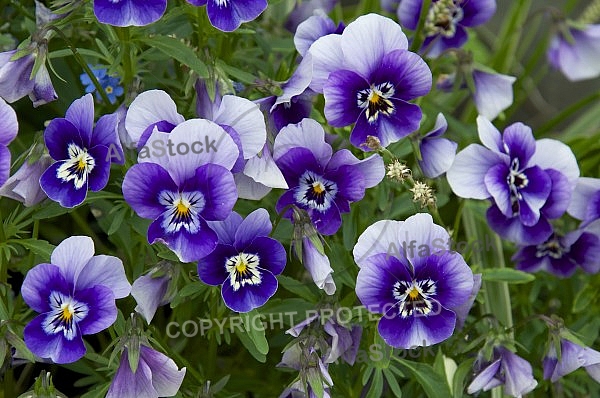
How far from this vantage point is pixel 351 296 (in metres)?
1.51

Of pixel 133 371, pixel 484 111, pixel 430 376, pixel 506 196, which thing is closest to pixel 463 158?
pixel 506 196

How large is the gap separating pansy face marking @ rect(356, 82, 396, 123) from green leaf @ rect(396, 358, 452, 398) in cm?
38

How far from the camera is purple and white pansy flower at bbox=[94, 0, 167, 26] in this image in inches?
50.5

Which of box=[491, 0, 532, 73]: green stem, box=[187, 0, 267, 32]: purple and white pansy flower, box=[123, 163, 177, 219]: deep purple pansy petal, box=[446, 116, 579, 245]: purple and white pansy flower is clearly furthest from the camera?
box=[491, 0, 532, 73]: green stem

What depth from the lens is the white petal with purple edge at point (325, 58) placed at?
1383 millimetres

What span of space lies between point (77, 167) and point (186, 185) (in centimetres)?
17

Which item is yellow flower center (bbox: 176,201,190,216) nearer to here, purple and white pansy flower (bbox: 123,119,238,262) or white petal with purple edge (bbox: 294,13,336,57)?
purple and white pansy flower (bbox: 123,119,238,262)

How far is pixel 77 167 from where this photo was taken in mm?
1333

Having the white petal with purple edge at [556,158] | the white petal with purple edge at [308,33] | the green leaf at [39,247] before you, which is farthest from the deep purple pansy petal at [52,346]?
the white petal with purple edge at [556,158]

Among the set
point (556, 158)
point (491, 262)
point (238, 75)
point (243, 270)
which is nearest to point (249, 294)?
point (243, 270)

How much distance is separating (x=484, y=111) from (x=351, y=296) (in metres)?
0.46

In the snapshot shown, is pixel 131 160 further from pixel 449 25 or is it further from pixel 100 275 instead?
pixel 449 25

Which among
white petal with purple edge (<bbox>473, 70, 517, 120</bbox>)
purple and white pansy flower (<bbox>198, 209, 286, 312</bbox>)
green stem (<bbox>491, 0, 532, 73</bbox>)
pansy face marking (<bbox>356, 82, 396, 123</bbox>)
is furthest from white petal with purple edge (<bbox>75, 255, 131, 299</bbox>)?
green stem (<bbox>491, 0, 532, 73</bbox>)

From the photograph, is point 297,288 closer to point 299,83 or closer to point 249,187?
point 249,187
